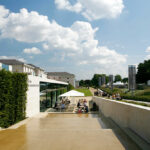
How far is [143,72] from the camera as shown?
220ft

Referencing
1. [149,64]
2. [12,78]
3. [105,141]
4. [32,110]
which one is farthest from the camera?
[149,64]

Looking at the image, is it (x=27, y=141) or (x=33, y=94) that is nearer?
(x=27, y=141)

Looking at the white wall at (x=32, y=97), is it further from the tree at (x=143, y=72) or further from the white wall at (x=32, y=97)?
the tree at (x=143, y=72)

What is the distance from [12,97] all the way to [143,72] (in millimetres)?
67533

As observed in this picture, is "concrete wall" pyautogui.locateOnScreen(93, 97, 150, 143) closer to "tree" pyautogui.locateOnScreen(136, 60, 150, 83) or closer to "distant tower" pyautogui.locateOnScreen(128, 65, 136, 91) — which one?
"distant tower" pyautogui.locateOnScreen(128, 65, 136, 91)

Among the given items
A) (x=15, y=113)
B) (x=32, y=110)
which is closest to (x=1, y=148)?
(x=15, y=113)

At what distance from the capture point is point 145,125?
4.80 metres

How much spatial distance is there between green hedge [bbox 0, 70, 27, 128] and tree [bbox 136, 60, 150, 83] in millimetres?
63557

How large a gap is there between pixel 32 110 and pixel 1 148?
22.7 ft

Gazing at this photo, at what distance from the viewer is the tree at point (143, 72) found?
64875 mm

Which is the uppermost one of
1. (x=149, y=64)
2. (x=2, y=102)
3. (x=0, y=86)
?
(x=149, y=64)

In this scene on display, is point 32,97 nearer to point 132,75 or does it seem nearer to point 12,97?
point 12,97

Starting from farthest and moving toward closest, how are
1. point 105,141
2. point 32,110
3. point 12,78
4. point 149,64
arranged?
point 149,64 < point 32,110 < point 12,78 < point 105,141

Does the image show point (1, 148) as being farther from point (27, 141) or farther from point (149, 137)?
point (149, 137)
